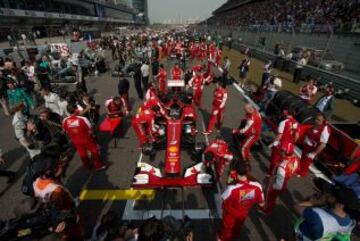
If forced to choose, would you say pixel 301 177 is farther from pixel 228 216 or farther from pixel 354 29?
pixel 354 29

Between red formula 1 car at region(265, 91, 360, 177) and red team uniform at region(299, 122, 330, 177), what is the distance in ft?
1.89

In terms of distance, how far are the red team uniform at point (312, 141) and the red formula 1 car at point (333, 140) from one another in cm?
57

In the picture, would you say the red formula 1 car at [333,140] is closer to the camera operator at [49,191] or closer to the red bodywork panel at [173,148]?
the red bodywork panel at [173,148]

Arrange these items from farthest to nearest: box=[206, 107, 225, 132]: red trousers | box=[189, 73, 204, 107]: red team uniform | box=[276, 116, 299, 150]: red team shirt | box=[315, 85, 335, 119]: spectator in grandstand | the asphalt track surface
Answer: box=[189, 73, 204, 107]: red team uniform
box=[206, 107, 225, 132]: red trousers
box=[315, 85, 335, 119]: spectator in grandstand
box=[276, 116, 299, 150]: red team shirt
the asphalt track surface

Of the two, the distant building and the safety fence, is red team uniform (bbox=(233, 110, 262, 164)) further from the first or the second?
the distant building

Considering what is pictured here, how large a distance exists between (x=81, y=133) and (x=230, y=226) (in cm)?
371

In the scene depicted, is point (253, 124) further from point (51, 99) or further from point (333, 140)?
point (51, 99)

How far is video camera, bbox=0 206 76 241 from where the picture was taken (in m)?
2.75

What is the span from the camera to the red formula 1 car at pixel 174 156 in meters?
4.61

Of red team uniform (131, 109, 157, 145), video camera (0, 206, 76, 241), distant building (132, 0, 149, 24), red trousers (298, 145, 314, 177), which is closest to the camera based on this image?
video camera (0, 206, 76, 241)

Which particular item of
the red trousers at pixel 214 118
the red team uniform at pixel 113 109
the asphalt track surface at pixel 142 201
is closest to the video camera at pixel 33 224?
the asphalt track surface at pixel 142 201

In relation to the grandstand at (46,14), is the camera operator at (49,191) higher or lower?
lower

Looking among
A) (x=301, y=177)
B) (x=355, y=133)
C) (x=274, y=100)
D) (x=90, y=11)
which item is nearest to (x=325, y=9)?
(x=274, y=100)

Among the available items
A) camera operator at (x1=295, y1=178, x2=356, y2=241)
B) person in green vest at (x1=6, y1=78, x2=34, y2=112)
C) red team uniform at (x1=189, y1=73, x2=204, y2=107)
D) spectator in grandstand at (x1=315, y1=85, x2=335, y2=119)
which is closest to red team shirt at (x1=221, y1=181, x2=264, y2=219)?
camera operator at (x1=295, y1=178, x2=356, y2=241)
